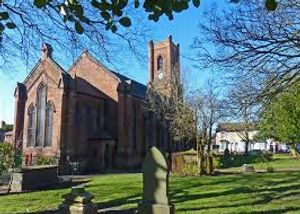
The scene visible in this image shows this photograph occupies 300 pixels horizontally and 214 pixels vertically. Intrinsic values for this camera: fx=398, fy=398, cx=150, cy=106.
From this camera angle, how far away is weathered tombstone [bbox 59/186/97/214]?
1066cm

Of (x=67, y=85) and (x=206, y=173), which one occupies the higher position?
(x=67, y=85)

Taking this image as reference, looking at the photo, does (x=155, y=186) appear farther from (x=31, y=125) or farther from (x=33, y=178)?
(x=31, y=125)

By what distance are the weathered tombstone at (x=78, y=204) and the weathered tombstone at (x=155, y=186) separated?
2.12 meters

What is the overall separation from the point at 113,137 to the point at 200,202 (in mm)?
29148

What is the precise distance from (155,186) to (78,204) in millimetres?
2685

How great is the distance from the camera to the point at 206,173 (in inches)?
1065

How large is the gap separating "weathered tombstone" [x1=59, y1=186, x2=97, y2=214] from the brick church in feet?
79.0

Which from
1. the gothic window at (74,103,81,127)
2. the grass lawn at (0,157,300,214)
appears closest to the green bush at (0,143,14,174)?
the grass lawn at (0,157,300,214)

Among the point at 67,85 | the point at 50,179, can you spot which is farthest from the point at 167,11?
the point at 67,85

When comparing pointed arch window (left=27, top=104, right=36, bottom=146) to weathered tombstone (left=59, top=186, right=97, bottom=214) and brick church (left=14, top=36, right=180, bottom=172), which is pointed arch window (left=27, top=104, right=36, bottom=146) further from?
weathered tombstone (left=59, top=186, right=97, bottom=214)

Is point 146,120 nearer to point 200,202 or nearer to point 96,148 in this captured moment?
point 96,148

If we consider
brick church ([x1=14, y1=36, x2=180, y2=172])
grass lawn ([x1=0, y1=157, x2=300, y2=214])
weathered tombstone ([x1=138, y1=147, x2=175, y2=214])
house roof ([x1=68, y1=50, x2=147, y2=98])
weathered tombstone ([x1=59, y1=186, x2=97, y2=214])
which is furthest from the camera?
house roof ([x1=68, y1=50, x2=147, y2=98])

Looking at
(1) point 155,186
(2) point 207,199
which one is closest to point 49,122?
(2) point 207,199

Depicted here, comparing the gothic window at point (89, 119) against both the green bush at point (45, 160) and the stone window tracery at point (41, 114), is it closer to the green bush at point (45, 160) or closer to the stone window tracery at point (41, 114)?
the stone window tracery at point (41, 114)
